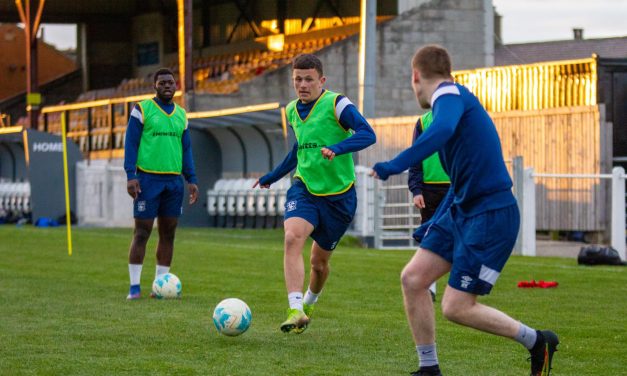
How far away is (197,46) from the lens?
171 feet

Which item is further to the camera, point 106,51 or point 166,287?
point 106,51

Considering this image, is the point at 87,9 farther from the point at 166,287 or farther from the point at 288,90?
the point at 166,287

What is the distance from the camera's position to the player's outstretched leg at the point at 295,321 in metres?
9.76

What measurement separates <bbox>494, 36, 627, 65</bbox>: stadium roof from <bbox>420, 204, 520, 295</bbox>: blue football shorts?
39622 millimetres

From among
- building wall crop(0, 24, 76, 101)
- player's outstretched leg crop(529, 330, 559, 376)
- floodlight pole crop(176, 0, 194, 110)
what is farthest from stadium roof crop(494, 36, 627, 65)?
player's outstretched leg crop(529, 330, 559, 376)

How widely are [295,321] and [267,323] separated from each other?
3.95ft

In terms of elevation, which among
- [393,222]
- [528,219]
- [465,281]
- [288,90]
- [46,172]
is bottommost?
[393,222]

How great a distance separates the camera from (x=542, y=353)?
746 centimetres

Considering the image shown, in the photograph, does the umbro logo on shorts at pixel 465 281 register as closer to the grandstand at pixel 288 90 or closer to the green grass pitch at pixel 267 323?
the green grass pitch at pixel 267 323

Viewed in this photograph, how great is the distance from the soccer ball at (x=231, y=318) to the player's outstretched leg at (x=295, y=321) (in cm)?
27

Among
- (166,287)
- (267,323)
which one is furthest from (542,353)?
(166,287)

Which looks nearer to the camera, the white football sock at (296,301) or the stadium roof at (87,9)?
the white football sock at (296,301)

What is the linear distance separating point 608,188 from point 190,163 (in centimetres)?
1455

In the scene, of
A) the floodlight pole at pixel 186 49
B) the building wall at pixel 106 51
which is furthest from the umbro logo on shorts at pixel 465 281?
the building wall at pixel 106 51
